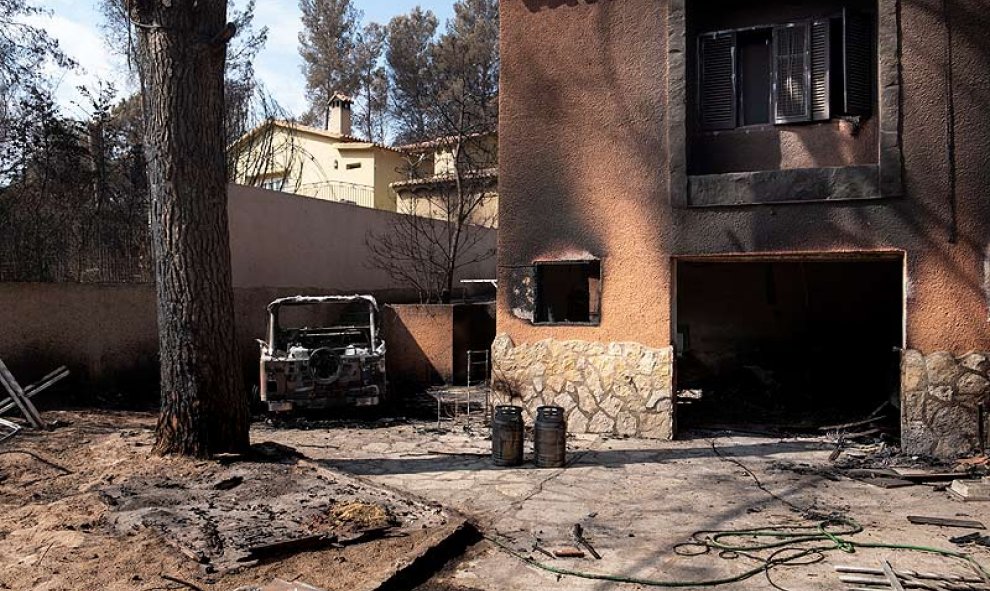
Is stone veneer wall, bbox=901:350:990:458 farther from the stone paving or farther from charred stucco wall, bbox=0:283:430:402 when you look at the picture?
charred stucco wall, bbox=0:283:430:402

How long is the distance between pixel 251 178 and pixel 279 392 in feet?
42.8

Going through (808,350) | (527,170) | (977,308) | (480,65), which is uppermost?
(480,65)

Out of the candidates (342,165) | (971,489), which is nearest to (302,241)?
(342,165)

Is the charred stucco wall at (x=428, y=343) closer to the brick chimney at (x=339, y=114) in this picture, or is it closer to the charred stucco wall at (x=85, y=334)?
the charred stucco wall at (x=85, y=334)

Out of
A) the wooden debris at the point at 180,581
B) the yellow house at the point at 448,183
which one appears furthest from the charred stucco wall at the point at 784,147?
the yellow house at the point at 448,183

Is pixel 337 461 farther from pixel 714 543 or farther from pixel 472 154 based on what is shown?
pixel 472 154

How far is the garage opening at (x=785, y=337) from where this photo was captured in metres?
12.3

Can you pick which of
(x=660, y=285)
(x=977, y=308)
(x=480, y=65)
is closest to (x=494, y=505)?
(x=660, y=285)

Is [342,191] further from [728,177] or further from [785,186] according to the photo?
[785,186]

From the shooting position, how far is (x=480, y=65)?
2802 centimetres

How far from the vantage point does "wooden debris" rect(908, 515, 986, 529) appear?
20.3ft

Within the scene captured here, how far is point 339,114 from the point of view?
29.3 meters

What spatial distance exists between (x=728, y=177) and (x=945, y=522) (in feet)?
15.5

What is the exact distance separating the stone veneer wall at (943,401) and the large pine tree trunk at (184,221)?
7.64 meters
